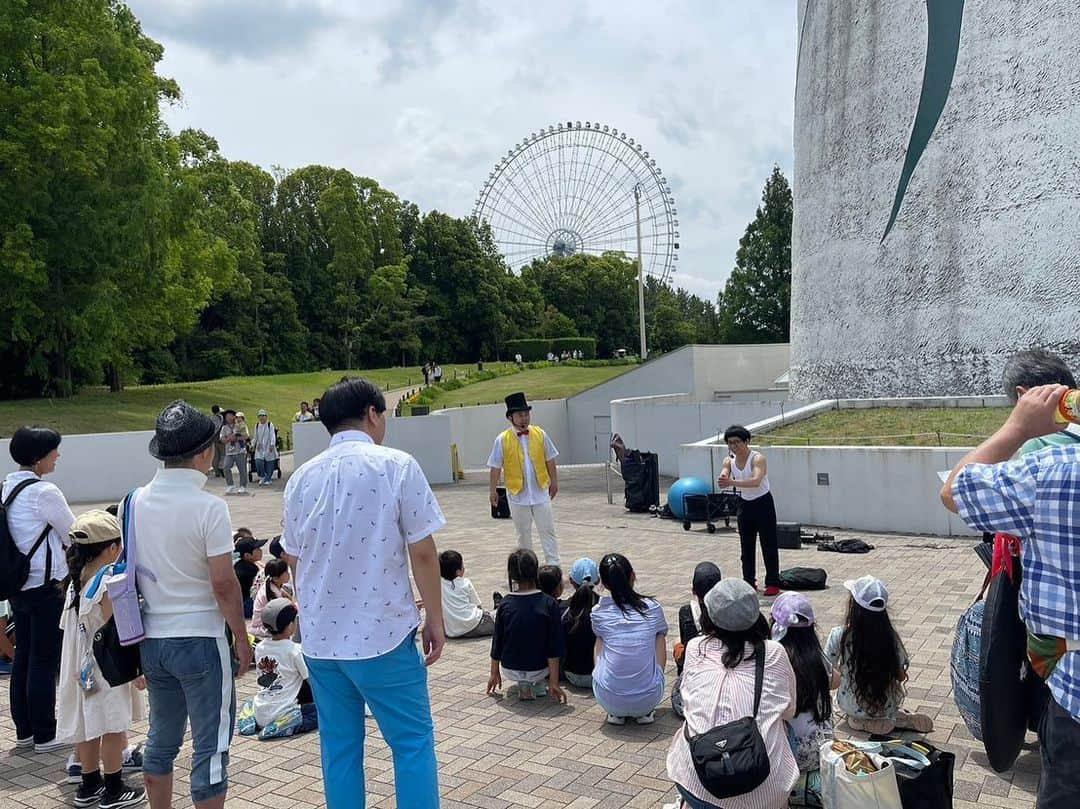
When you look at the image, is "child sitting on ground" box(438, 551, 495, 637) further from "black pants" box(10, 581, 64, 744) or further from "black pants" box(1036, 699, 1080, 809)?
"black pants" box(1036, 699, 1080, 809)

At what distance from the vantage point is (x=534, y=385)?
45.2 m

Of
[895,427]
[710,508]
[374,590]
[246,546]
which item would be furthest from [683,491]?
[374,590]

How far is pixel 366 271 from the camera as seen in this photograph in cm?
6169

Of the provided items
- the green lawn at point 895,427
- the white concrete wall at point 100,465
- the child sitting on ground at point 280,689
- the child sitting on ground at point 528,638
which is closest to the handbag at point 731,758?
→ the child sitting on ground at point 528,638

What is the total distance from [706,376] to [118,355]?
22400mm

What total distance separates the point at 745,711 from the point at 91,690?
10.7 feet

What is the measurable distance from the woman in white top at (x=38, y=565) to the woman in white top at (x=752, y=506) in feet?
17.8

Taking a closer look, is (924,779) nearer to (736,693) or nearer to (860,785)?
(860,785)

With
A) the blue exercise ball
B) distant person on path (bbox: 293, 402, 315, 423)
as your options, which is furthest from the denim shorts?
distant person on path (bbox: 293, 402, 315, 423)

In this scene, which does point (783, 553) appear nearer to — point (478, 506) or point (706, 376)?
point (478, 506)

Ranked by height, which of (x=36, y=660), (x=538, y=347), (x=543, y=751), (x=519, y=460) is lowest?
(x=543, y=751)

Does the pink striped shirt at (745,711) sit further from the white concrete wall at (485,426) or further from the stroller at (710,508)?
the white concrete wall at (485,426)

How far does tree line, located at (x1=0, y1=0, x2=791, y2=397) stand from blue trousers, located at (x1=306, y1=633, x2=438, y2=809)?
94.2ft

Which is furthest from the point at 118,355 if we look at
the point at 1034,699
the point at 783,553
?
the point at 1034,699
